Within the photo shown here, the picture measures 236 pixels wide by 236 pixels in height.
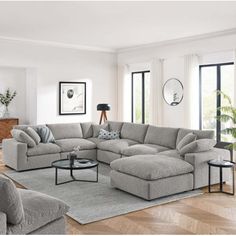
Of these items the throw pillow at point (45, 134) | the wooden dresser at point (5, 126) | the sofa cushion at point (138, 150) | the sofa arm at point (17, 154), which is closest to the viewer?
the sofa cushion at point (138, 150)

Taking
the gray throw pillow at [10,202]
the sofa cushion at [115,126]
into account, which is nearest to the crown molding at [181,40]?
the sofa cushion at [115,126]

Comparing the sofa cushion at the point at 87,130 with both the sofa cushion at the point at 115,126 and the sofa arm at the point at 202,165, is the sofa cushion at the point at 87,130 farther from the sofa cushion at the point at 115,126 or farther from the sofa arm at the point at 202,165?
the sofa arm at the point at 202,165

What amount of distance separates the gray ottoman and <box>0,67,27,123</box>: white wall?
522 cm

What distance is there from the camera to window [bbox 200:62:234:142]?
751cm

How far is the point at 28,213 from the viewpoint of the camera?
2.86 meters

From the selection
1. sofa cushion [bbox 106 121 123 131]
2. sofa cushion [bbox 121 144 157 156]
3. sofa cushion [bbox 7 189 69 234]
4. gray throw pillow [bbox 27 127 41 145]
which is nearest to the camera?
sofa cushion [bbox 7 189 69 234]

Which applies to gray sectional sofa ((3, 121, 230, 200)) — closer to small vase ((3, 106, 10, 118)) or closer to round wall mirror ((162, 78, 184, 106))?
round wall mirror ((162, 78, 184, 106))

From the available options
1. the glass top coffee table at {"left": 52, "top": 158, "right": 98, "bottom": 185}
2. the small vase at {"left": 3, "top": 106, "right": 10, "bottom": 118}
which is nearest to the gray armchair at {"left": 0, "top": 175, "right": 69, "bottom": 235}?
the glass top coffee table at {"left": 52, "top": 158, "right": 98, "bottom": 185}

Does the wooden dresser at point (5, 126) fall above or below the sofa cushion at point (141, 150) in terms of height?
above

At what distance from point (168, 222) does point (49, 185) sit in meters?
2.28

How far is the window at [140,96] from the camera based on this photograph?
9664 mm

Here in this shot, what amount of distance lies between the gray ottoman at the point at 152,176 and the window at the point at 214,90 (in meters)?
2.91

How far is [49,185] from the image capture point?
543 centimetres

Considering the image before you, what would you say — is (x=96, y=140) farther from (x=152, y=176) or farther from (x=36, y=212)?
(x=36, y=212)
